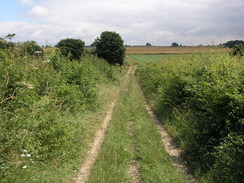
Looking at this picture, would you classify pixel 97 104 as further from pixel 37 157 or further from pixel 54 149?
pixel 37 157

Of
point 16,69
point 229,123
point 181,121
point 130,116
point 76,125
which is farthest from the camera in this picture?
point 130,116

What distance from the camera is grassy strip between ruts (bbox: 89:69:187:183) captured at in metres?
4.76

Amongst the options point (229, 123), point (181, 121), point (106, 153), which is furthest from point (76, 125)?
point (229, 123)

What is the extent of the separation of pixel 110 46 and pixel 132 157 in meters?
37.3

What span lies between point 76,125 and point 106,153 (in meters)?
1.40

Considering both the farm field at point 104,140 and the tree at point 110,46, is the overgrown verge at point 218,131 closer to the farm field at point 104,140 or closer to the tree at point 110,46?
the farm field at point 104,140

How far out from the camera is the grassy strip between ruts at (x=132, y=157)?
4758 millimetres

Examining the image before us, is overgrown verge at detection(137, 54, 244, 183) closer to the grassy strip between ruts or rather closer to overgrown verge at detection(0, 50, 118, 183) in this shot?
the grassy strip between ruts

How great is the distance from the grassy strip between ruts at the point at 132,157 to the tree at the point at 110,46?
34506 millimetres

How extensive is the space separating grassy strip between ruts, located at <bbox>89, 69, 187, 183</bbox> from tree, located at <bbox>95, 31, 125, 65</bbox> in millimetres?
34506

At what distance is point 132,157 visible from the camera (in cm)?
585

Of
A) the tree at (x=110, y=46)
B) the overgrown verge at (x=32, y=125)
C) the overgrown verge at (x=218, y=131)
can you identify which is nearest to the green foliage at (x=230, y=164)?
the overgrown verge at (x=218, y=131)

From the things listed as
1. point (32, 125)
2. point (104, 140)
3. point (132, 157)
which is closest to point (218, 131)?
point (132, 157)

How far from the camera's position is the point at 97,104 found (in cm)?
1039
